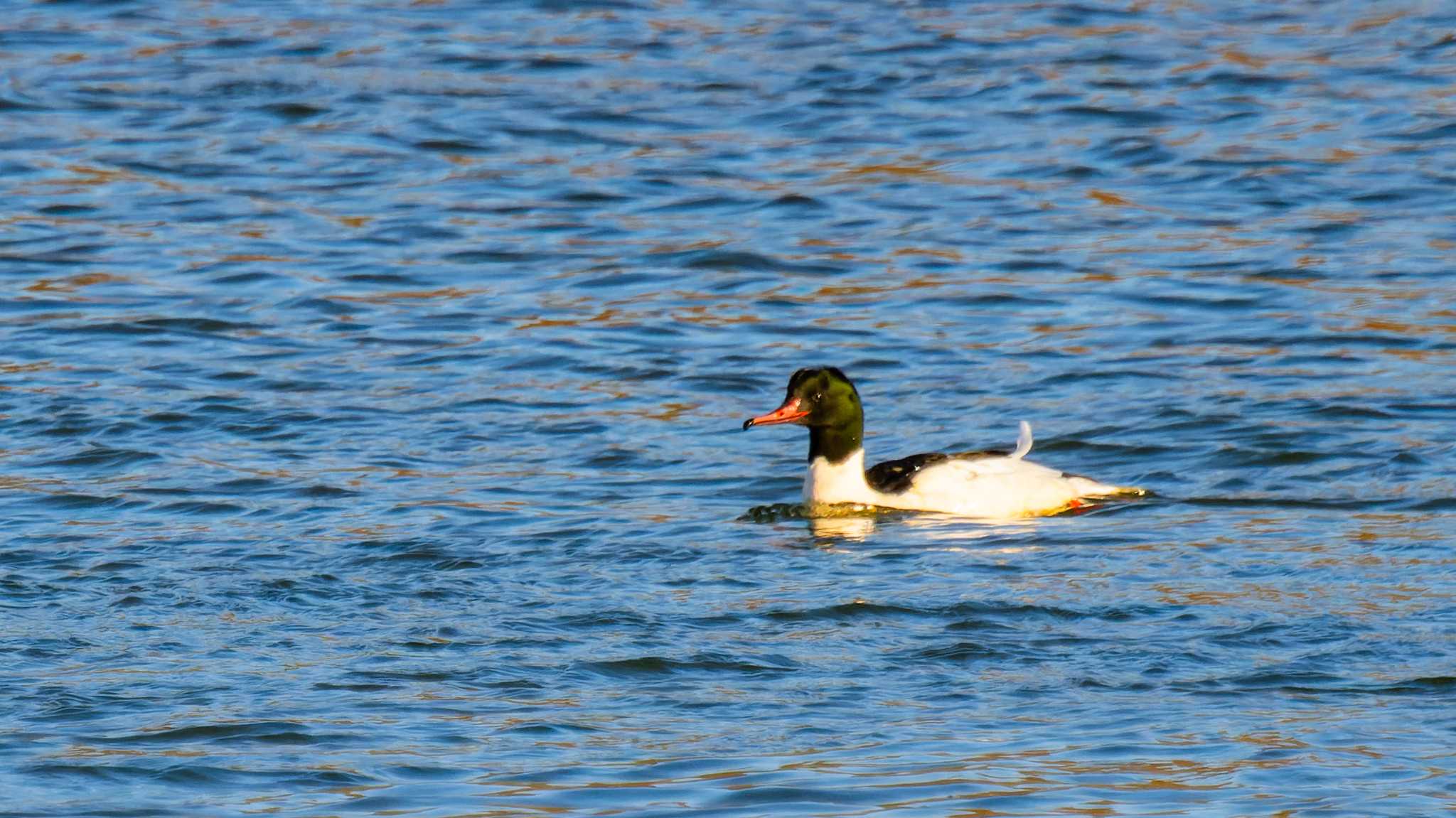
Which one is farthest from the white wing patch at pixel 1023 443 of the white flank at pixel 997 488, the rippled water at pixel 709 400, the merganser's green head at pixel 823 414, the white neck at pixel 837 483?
the merganser's green head at pixel 823 414

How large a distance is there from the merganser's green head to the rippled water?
47 cm

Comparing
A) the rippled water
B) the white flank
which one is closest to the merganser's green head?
the white flank

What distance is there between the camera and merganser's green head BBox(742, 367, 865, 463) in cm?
1252

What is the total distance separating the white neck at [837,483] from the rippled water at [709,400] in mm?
397

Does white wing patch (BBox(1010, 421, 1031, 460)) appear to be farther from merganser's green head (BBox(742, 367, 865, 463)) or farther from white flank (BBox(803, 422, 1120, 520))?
merganser's green head (BBox(742, 367, 865, 463))

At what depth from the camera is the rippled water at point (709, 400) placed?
7.86 meters

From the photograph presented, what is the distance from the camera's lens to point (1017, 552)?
36.1 ft

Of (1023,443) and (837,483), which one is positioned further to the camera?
(837,483)

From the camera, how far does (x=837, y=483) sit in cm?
1244

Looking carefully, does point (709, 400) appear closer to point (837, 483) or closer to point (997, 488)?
point (837, 483)

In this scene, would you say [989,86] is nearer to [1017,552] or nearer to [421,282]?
[421,282]

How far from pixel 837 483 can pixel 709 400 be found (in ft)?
7.12

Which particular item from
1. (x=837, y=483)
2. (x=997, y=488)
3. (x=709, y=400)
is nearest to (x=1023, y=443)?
(x=997, y=488)

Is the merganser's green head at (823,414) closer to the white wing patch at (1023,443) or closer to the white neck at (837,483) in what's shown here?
the white neck at (837,483)
